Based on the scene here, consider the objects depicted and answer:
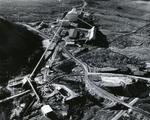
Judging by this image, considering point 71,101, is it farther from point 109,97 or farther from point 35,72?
point 35,72

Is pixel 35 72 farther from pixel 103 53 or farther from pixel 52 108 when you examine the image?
pixel 103 53

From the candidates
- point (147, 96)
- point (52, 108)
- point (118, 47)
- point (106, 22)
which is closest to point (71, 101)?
point (52, 108)

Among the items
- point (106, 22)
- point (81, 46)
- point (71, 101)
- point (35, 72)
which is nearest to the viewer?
point (71, 101)

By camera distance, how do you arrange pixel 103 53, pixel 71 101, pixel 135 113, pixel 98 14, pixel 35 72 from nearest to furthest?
1. pixel 135 113
2. pixel 71 101
3. pixel 35 72
4. pixel 103 53
5. pixel 98 14

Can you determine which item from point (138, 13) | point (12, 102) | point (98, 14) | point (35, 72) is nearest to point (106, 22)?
point (98, 14)

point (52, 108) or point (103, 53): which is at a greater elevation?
point (103, 53)

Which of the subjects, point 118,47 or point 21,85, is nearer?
point 21,85

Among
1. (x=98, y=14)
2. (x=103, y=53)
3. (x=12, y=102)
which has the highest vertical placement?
(x=98, y=14)
